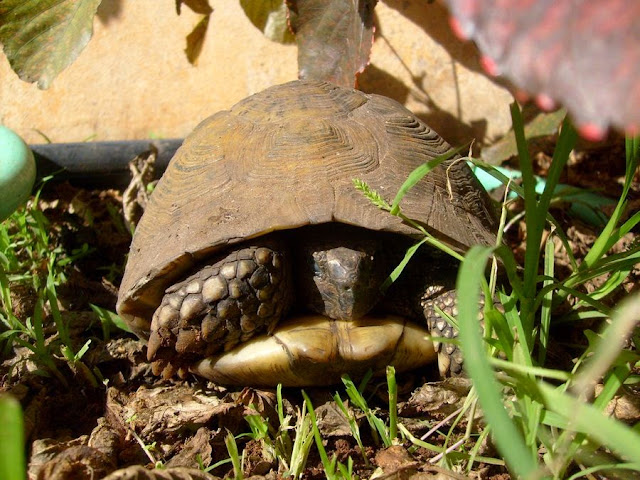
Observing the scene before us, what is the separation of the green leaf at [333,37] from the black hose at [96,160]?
0.86m

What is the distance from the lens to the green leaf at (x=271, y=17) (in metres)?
2.72

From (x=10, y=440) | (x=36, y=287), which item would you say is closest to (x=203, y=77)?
(x=36, y=287)

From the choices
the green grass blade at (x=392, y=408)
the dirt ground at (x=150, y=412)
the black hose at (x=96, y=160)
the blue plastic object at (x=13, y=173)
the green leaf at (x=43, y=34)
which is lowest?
the dirt ground at (x=150, y=412)

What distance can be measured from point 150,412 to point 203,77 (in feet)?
7.02

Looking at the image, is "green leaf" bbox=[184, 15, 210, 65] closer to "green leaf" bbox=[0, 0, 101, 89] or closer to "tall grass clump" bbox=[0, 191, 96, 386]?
"green leaf" bbox=[0, 0, 101, 89]

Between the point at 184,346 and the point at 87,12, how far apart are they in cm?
125

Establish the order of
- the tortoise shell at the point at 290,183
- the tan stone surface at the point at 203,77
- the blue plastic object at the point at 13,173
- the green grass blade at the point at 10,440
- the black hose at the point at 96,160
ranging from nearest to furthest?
the green grass blade at the point at 10,440, the tortoise shell at the point at 290,183, the blue plastic object at the point at 13,173, the black hose at the point at 96,160, the tan stone surface at the point at 203,77

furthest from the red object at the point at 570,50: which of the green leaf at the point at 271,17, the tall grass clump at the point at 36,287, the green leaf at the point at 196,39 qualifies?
the green leaf at the point at 196,39

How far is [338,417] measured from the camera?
1.59m

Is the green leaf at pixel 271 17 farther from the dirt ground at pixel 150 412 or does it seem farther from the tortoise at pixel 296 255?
the dirt ground at pixel 150 412

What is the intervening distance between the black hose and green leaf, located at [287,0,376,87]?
86cm

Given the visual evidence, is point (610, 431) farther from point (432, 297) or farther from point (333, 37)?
point (333, 37)

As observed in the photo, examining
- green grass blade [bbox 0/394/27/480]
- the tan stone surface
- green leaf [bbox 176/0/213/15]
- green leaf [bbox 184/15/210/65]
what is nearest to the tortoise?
green grass blade [bbox 0/394/27/480]

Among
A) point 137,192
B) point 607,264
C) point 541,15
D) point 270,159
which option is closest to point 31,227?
point 137,192
